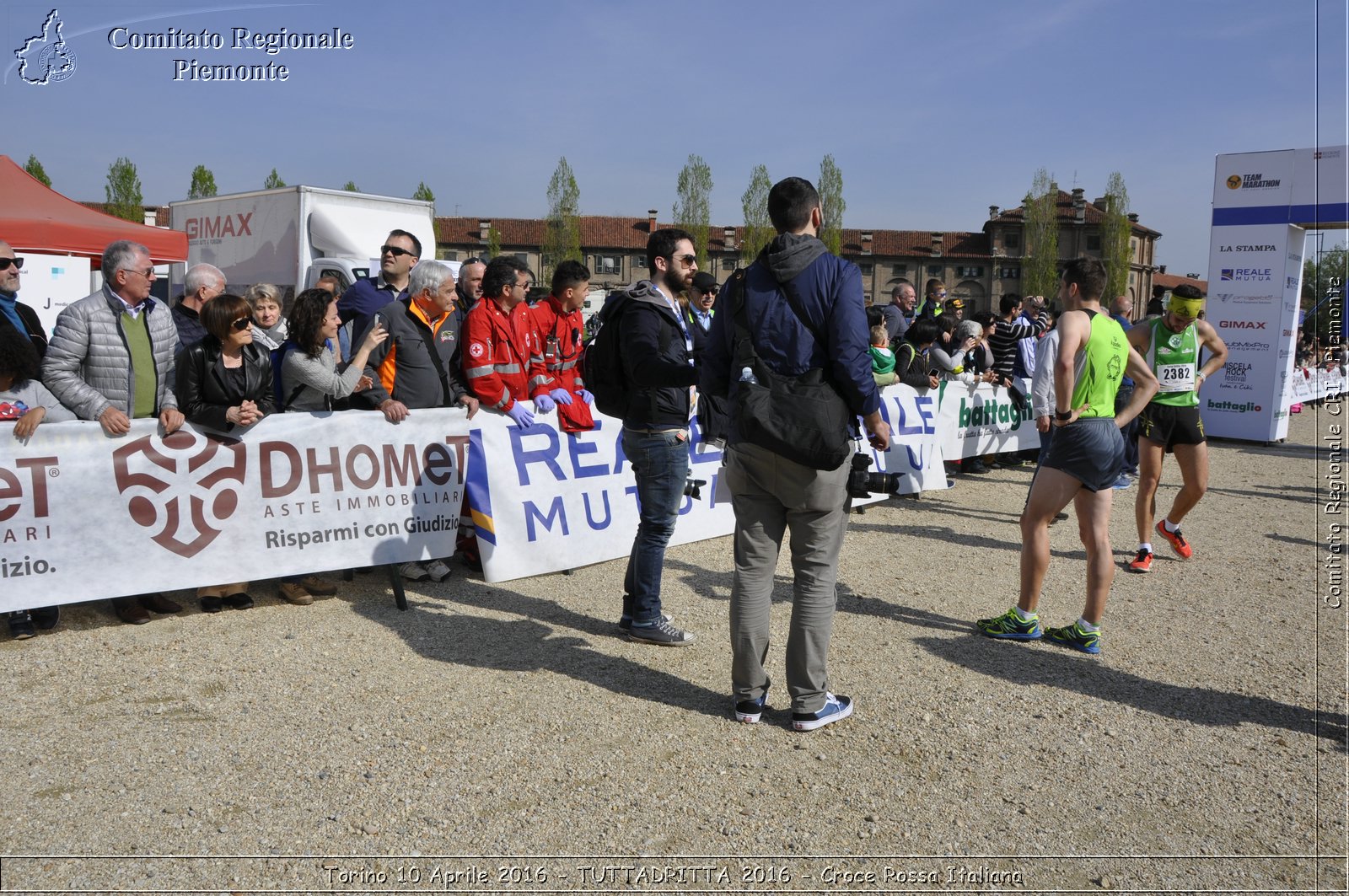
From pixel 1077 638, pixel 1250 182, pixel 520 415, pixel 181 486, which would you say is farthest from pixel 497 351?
pixel 1250 182

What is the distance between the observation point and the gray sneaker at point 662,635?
16.4ft

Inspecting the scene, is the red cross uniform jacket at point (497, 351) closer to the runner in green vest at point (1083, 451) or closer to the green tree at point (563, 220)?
the runner in green vest at point (1083, 451)

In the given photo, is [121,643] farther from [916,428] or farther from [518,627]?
[916,428]

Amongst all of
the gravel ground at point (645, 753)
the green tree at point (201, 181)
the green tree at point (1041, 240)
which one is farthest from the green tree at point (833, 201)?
the gravel ground at point (645, 753)

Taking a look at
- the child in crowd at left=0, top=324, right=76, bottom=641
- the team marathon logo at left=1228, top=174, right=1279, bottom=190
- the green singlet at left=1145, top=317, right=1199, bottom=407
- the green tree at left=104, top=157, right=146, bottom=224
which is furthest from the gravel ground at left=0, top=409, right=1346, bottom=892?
the green tree at left=104, top=157, right=146, bottom=224

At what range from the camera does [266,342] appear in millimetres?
6887

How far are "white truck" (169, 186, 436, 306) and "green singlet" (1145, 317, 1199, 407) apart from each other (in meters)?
9.21

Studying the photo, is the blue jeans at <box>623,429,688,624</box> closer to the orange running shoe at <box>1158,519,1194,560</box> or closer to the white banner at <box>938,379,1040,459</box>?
the orange running shoe at <box>1158,519,1194,560</box>

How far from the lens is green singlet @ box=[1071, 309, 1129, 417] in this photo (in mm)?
5043

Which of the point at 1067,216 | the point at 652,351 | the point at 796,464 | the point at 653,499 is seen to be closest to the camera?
the point at 796,464


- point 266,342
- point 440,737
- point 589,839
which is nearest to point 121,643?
point 440,737

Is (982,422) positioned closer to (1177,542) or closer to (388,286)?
(1177,542)

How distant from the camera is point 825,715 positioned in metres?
3.99

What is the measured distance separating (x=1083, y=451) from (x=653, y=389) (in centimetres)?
239
